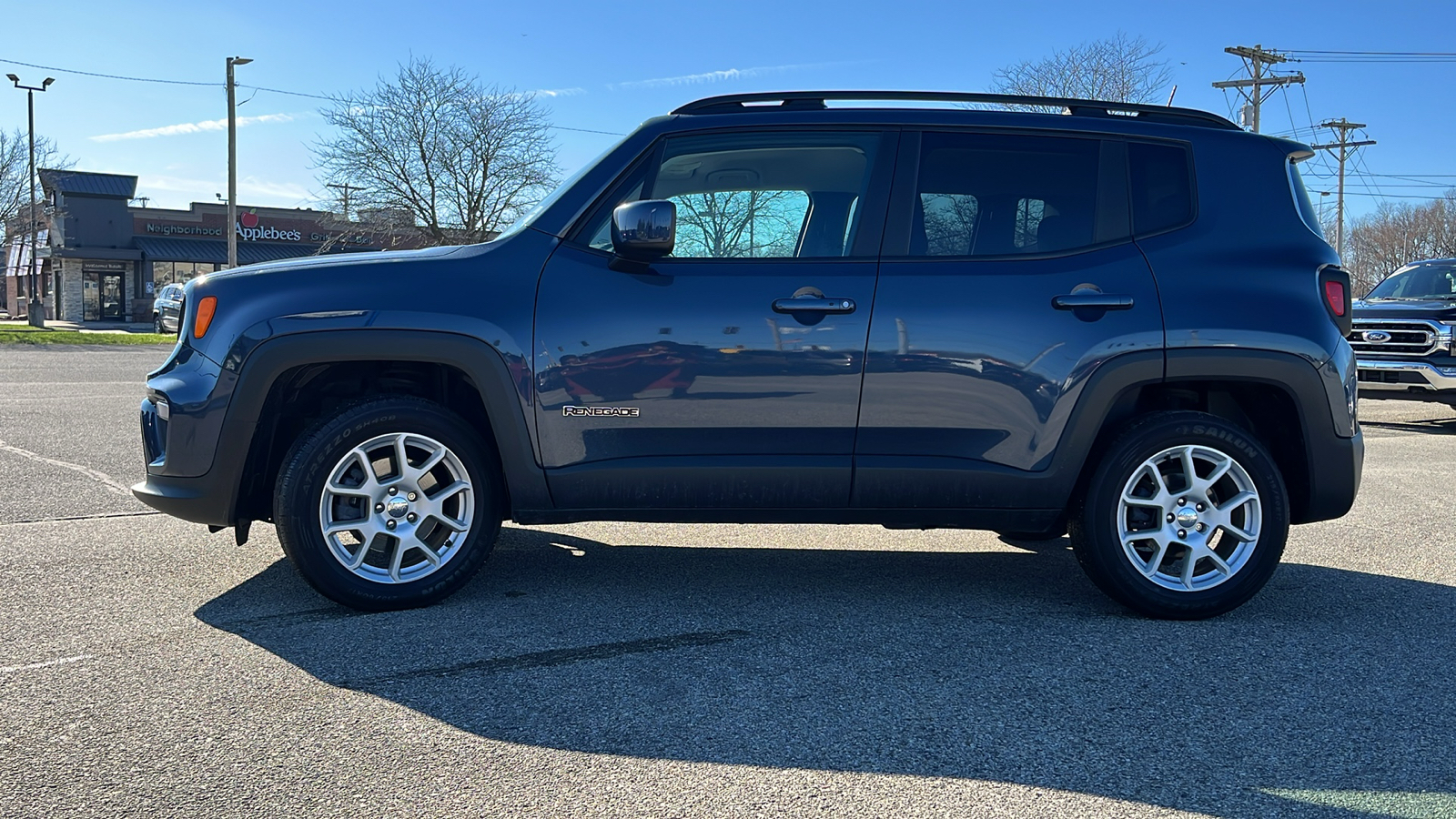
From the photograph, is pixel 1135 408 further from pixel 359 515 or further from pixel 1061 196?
pixel 359 515

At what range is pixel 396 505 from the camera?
431 centimetres

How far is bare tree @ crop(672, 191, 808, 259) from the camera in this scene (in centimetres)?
442

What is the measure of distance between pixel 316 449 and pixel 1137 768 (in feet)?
9.47

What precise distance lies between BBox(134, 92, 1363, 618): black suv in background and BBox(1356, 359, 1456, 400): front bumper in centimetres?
869

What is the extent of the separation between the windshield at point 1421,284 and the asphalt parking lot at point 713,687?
892 cm

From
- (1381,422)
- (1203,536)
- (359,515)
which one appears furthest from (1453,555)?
(1381,422)

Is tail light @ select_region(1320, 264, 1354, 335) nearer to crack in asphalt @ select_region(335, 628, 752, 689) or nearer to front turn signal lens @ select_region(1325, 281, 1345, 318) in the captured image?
front turn signal lens @ select_region(1325, 281, 1345, 318)

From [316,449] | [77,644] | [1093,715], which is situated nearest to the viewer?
[1093,715]

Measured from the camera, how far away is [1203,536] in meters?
4.44

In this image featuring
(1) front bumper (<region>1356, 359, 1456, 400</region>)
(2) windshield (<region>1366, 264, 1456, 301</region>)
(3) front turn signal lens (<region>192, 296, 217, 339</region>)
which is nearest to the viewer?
(3) front turn signal lens (<region>192, 296, 217, 339</region>)

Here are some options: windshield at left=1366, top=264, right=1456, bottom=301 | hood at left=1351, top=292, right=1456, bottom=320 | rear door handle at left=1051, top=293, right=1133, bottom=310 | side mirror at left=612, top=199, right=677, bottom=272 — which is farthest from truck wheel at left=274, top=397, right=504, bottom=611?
windshield at left=1366, top=264, right=1456, bottom=301

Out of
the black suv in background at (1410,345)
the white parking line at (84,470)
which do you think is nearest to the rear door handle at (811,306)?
the white parking line at (84,470)

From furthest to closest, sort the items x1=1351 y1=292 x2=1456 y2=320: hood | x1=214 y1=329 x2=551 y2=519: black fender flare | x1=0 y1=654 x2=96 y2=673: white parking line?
x1=1351 y1=292 x2=1456 y2=320: hood
x1=214 y1=329 x2=551 y2=519: black fender flare
x1=0 y1=654 x2=96 y2=673: white parking line

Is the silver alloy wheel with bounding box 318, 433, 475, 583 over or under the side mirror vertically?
under
